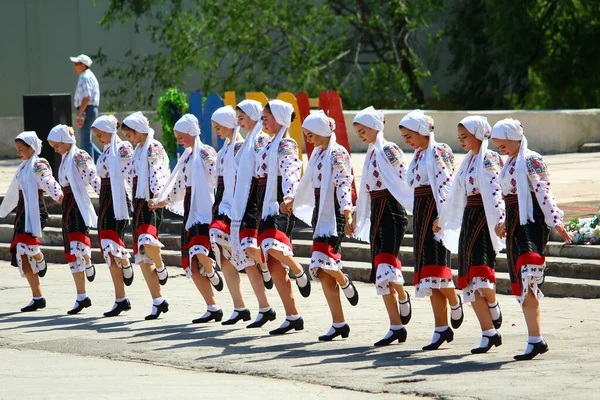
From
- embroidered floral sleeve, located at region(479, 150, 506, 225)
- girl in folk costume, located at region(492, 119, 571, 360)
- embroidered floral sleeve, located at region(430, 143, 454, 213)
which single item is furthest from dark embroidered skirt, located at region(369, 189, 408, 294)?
girl in folk costume, located at region(492, 119, 571, 360)

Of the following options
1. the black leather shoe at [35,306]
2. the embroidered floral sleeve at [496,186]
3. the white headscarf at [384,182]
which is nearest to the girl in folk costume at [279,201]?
the white headscarf at [384,182]

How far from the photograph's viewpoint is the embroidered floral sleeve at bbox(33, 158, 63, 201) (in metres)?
11.7

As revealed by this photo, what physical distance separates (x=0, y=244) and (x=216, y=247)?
729 cm

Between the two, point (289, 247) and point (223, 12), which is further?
point (223, 12)

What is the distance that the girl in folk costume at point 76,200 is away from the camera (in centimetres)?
1148

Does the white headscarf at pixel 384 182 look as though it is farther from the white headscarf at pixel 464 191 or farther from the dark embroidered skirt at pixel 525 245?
the dark embroidered skirt at pixel 525 245

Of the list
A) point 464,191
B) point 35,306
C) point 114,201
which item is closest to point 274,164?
point 464,191

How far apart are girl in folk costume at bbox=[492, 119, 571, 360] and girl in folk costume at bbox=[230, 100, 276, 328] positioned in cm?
243

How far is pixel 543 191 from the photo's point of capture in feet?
27.4

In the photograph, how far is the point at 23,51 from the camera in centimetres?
3030

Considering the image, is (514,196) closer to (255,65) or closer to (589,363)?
(589,363)

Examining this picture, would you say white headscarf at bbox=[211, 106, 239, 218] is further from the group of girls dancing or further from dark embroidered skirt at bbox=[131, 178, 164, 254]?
dark embroidered skirt at bbox=[131, 178, 164, 254]

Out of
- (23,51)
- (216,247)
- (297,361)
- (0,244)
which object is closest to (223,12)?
(23,51)

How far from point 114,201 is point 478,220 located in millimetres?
3865
